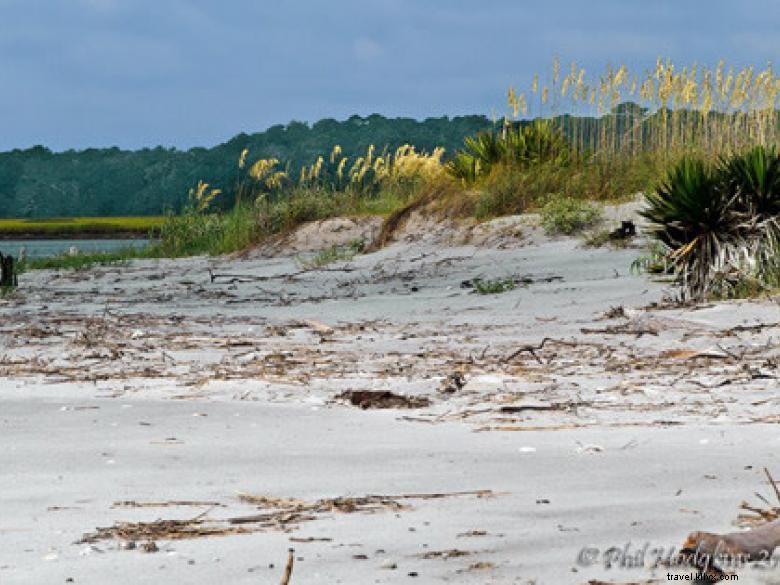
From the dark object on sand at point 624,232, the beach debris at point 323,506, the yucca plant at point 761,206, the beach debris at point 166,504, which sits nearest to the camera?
the beach debris at point 323,506

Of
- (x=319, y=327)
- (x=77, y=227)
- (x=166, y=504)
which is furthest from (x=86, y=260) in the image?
(x=77, y=227)

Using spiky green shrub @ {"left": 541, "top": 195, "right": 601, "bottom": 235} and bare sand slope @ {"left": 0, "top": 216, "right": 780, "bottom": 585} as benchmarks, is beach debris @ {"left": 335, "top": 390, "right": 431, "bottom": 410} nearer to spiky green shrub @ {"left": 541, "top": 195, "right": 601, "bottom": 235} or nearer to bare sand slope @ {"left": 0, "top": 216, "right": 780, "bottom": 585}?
bare sand slope @ {"left": 0, "top": 216, "right": 780, "bottom": 585}

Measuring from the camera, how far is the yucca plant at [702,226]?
10.4m

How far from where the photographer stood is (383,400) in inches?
225

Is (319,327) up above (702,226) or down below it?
below

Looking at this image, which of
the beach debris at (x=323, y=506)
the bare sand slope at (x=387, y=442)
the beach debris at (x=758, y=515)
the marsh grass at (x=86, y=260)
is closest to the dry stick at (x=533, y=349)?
the bare sand slope at (x=387, y=442)

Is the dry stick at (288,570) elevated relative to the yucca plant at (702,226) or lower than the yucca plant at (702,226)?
lower

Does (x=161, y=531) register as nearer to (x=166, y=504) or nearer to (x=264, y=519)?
(x=264, y=519)

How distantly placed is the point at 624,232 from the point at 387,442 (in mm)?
10895

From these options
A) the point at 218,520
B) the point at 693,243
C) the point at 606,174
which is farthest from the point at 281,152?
the point at 218,520

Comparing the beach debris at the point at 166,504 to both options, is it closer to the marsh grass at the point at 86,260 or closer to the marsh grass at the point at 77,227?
the marsh grass at the point at 86,260

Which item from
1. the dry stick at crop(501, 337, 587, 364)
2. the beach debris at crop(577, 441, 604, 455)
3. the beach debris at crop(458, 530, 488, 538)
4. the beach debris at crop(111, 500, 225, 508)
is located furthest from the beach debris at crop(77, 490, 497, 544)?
the dry stick at crop(501, 337, 587, 364)

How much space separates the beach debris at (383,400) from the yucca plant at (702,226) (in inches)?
205

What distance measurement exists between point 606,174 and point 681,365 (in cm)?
1186
